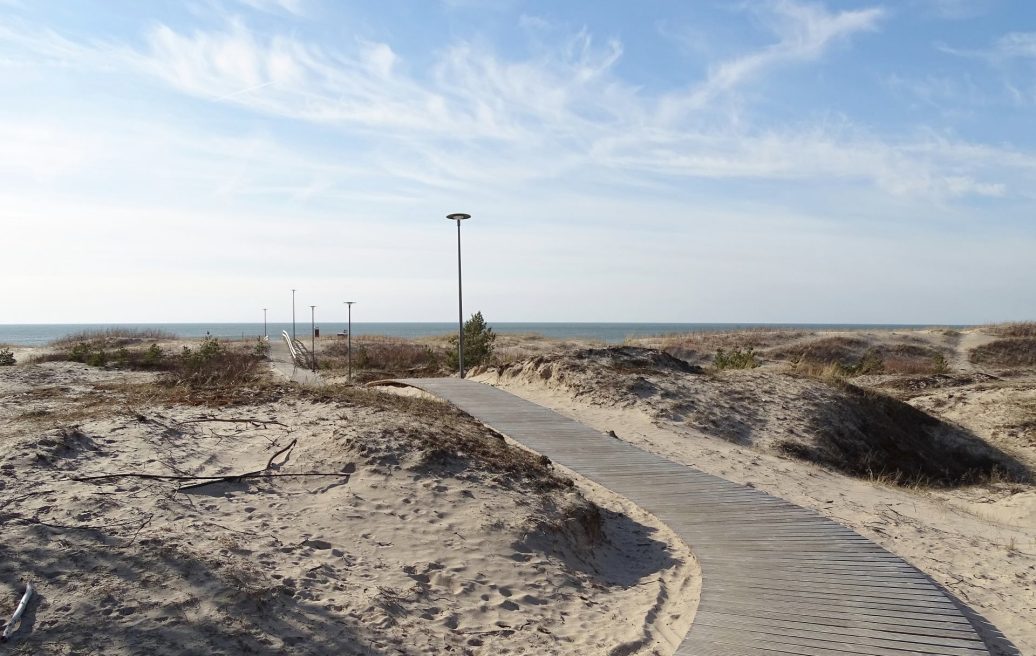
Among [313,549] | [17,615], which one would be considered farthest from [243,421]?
[17,615]

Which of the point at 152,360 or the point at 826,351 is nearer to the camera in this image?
the point at 152,360

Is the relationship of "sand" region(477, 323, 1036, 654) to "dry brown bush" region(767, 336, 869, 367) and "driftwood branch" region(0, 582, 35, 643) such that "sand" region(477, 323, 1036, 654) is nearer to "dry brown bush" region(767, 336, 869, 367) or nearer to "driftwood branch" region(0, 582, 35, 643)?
"driftwood branch" region(0, 582, 35, 643)

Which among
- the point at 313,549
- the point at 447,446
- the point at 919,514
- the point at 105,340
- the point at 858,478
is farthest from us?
the point at 105,340

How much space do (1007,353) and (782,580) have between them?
43221 mm

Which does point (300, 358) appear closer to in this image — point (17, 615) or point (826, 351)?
point (17, 615)

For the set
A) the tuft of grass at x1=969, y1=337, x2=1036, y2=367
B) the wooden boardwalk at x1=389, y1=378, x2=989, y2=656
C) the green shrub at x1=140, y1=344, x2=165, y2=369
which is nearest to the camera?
the wooden boardwalk at x1=389, y1=378, x2=989, y2=656

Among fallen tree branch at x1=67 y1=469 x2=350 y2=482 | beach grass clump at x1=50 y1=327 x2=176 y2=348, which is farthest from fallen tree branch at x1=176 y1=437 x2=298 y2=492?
beach grass clump at x1=50 y1=327 x2=176 y2=348

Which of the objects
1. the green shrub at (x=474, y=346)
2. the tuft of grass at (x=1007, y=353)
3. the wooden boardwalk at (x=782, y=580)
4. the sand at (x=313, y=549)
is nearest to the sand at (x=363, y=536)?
the sand at (x=313, y=549)

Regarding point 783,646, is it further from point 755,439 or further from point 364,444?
point 755,439

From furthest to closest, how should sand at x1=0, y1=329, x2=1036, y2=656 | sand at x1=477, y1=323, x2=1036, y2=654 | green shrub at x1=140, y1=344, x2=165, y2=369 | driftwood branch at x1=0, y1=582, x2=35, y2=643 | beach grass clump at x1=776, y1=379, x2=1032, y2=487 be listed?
green shrub at x1=140, y1=344, x2=165, y2=369 < beach grass clump at x1=776, y1=379, x2=1032, y2=487 < sand at x1=477, y1=323, x2=1036, y2=654 < sand at x1=0, y1=329, x2=1036, y2=656 < driftwood branch at x1=0, y1=582, x2=35, y2=643

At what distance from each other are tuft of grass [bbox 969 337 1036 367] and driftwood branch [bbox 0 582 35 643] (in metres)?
44.5

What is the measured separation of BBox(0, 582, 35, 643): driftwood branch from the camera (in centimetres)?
442

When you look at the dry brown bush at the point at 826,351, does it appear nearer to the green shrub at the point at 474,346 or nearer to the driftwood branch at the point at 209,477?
the green shrub at the point at 474,346

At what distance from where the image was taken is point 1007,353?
41094mm
